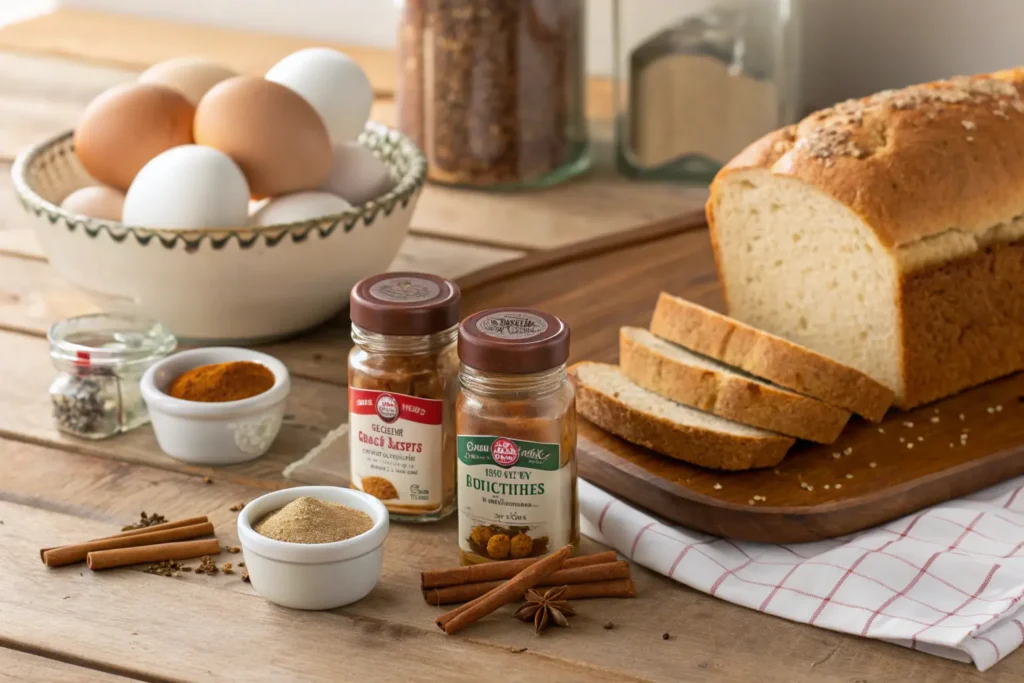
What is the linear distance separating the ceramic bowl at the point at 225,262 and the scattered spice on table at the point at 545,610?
0.70 meters

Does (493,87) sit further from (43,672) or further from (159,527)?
(43,672)

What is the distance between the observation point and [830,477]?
1.63 meters

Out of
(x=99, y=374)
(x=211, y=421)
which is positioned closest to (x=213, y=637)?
(x=211, y=421)

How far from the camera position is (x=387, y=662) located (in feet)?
4.39

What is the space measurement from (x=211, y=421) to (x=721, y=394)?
Answer: 608 mm

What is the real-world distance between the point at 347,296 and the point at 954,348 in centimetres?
84

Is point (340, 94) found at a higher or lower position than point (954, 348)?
higher

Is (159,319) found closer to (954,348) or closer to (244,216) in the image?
(244,216)

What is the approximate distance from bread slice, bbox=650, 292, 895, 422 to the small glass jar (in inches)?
26.5

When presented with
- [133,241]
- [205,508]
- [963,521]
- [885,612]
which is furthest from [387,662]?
[133,241]

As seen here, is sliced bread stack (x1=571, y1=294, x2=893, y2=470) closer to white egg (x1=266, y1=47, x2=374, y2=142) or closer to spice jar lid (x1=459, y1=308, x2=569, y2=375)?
spice jar lid (x1=459, y1=308, x2=569, y2=375)

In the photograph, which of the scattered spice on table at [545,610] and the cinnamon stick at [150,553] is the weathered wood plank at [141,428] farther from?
the scattered spice on table at [545,610]

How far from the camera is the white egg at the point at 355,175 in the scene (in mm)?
2062

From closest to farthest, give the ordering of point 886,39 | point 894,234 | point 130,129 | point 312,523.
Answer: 1. point 312,523
2. point 894,234
3. point 130,129
4. point 886,39
